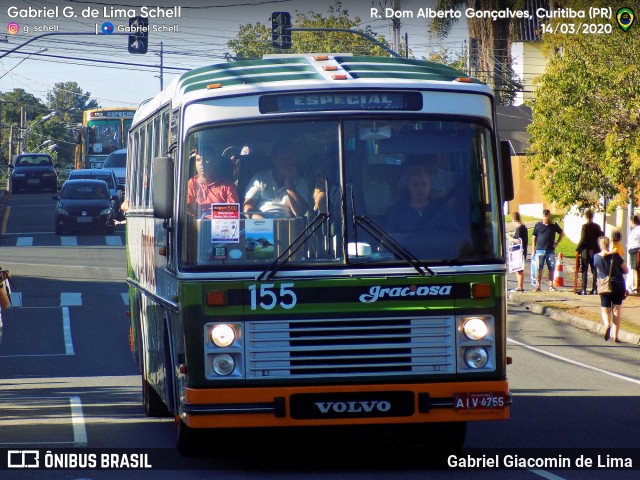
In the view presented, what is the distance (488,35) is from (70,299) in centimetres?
2992

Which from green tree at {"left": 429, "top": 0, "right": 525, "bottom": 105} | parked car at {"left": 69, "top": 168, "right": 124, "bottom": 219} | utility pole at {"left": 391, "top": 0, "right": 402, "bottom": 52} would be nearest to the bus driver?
utility pole at {"left": 391, "top": 0, "right": 402, "bottom": 52}

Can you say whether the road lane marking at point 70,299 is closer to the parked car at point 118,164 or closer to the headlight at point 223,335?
the headlight at point 223,335

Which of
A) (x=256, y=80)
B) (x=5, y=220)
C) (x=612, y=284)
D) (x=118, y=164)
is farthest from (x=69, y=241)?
(x=256, y=80)

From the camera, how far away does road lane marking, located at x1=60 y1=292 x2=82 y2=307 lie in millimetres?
25883

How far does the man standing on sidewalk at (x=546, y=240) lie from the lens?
2669cm

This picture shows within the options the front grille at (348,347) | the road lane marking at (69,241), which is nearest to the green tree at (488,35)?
the road lane marking at (69,241)

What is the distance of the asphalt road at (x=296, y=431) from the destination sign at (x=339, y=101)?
2.72 meters

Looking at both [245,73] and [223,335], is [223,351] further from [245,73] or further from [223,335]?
[245,73]

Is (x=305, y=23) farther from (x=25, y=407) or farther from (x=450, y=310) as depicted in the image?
(x=450, y=310)

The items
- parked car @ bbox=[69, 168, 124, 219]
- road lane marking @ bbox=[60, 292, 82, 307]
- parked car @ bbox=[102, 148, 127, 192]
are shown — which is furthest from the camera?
parked car @ bbox=[102, 148, 127, 192]

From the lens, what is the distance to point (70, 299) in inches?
1050

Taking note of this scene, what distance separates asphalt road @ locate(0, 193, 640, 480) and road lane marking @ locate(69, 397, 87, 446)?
1 cm

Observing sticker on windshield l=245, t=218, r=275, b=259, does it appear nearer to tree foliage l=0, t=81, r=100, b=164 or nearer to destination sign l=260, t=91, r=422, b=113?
destination sign l=260, t=91, r=422, b=113

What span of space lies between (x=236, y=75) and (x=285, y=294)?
193cm
